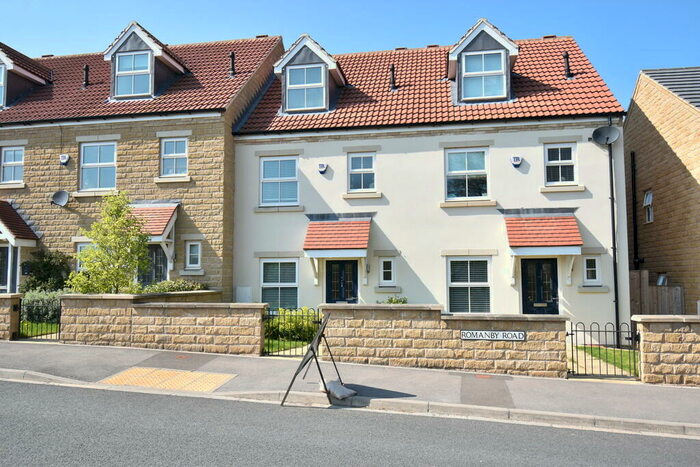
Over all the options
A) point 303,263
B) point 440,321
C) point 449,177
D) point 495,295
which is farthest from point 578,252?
point 303,263

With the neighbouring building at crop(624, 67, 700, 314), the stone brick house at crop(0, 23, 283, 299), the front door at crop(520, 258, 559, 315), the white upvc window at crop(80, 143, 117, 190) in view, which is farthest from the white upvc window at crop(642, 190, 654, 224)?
the white upvc window at crop(80, 143, 117, 190)

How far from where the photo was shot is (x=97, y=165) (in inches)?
681

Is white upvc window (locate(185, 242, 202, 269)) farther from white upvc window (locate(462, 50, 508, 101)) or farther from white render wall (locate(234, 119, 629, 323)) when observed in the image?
white upvc window (locate(462, 50, 508, 101))

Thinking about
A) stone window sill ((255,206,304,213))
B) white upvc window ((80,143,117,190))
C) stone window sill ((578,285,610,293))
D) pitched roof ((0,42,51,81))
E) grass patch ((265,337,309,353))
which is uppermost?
pitched roof ((0,42,51,81))

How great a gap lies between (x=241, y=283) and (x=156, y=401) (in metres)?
8.70

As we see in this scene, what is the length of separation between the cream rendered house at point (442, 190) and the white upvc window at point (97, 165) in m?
4.25

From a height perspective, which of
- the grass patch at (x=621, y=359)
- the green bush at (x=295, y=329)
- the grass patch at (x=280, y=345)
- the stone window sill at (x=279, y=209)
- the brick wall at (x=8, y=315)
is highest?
the stone window sill at (x=279, y=209)

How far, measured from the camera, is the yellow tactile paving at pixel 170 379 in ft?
29.4

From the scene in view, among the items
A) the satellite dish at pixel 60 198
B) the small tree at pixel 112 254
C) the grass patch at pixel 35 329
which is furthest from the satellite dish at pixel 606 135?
the satellite dish at pixel 60 198

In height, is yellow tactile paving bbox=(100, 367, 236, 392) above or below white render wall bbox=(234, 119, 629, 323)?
below

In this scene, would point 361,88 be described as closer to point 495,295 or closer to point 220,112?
point 220,112

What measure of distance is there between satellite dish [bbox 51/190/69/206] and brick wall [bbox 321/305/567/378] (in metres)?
11.2

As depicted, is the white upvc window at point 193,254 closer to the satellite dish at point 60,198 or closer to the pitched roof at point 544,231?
the satellite dish at point 60,198

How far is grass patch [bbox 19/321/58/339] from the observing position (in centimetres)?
1322
